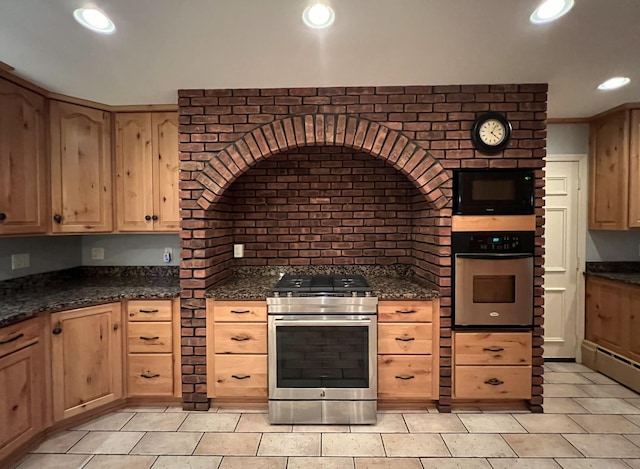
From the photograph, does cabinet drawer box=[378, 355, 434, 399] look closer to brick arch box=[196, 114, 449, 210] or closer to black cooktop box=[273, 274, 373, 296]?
black cooktop box=[273, 274, 373, 296]

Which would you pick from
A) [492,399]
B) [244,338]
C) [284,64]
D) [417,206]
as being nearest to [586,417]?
[492,399]

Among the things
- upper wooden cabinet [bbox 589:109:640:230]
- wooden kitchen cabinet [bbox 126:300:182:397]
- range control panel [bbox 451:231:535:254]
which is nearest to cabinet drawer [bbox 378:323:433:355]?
range control panel [bbox 451:231:535:254]

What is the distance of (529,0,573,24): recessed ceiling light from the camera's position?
1.74 metres

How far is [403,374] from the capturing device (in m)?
2.65

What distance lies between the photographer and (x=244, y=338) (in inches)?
105

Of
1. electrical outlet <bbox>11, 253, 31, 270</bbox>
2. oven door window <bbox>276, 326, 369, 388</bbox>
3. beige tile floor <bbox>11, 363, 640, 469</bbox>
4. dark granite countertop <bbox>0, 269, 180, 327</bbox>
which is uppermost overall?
electrical outlet <bbox>11, 253, 31, 270</bbox>

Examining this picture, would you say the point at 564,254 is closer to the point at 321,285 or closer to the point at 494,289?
the point at 494,289

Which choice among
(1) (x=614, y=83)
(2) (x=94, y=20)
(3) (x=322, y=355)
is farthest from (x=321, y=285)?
(1) (x=614, y=83)

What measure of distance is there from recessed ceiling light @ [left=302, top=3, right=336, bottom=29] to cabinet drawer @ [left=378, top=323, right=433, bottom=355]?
1.97m

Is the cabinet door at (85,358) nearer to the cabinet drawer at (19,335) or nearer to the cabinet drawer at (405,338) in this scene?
the cabinet drawer at (19,335)

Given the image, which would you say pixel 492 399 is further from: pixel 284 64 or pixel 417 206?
pixel 284 64

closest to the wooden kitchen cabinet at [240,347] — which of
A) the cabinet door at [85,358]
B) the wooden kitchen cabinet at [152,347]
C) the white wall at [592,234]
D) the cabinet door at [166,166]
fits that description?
the wooden kitchen cabinet at [152,347]

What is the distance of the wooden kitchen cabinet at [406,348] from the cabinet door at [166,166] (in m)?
1.84

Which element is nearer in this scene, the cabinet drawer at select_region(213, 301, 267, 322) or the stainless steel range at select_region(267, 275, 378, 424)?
the stainless steel range at select_region(267, 275, 378, 424)
